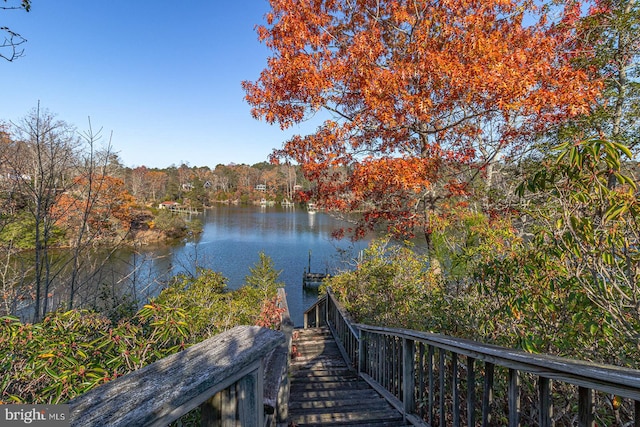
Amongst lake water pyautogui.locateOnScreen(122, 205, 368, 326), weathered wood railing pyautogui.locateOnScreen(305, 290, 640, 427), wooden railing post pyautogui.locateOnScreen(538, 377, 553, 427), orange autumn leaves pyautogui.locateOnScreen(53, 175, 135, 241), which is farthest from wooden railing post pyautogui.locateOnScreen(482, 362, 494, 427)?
lake water pyautogui.locateOnScreen(122, 205, 368, 326)

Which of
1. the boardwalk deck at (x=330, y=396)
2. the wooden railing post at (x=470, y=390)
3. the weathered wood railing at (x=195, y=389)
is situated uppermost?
the weathered wood railing at (x=195, y=389)

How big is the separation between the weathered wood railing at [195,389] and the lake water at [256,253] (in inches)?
390

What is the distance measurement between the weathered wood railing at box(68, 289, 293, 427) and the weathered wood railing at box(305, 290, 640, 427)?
1063mm

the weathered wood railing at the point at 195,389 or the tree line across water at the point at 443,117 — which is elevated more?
the tree line across water at the point at 443,117

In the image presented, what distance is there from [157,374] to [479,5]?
5.82 meters

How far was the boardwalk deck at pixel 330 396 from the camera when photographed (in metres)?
2.69

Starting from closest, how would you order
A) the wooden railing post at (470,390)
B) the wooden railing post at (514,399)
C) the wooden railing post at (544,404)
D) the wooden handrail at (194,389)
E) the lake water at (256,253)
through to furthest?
the wooden handrail at (194,389) → the wooden railing post at (544,404) → the wooden railing post at (514,399) → the wooden railing post at (470,390) → the lake water at (256,253)

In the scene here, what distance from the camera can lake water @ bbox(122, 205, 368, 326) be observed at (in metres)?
16.7

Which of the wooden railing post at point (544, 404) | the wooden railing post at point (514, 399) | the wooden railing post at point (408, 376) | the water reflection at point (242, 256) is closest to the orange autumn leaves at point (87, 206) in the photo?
the water reflection at point (242, 256)

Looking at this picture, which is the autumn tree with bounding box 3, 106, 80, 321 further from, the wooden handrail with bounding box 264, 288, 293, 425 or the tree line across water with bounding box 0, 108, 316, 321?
the wooden handrail with bounding box 264, 288, 293, 425

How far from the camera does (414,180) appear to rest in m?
4.44

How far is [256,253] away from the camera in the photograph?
27078 millimetres

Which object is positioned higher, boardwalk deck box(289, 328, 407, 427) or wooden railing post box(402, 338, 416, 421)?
wooden railing post box(402, 338, 416, 421)

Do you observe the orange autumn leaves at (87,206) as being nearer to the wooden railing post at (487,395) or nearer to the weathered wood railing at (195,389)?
the weathered wood railing at (195,389)
